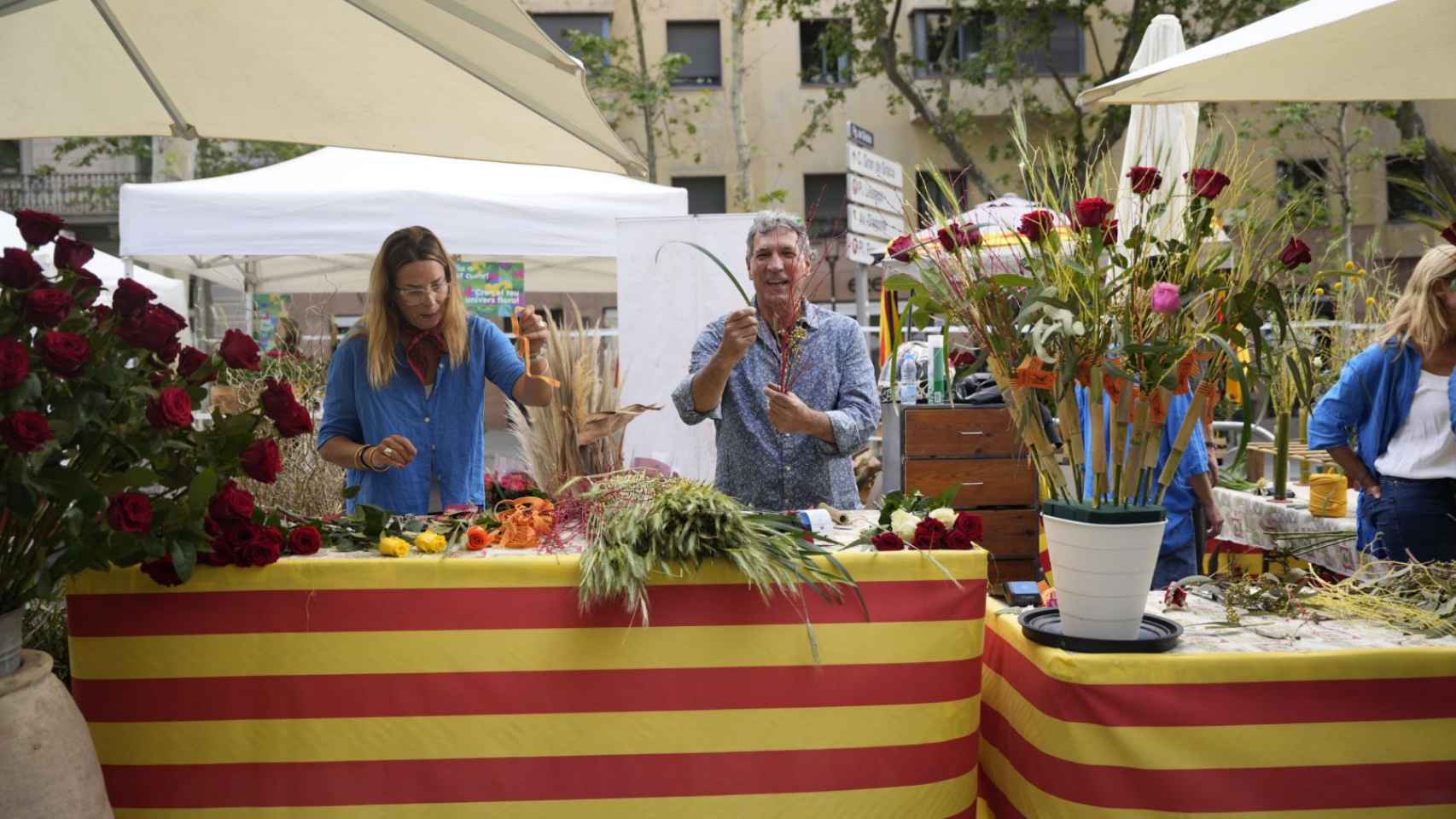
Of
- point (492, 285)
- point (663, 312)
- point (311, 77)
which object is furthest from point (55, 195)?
point (311, 77)

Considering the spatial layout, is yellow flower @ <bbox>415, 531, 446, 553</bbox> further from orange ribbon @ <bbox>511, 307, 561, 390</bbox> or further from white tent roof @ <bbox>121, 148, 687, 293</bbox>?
white tent roof @ <bbox>121, 148, 687, 293</bbox>

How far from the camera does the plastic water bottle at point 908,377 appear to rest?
494 cm

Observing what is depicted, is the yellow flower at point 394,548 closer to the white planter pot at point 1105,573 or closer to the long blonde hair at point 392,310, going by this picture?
the long blonde hair at point 392,310

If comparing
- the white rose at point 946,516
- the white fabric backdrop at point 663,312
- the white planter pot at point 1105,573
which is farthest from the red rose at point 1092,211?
the white fabric backdrop at point 663,312

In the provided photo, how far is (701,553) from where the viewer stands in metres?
1.93

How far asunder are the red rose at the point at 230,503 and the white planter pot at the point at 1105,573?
135 cm

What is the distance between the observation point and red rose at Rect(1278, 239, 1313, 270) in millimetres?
1741

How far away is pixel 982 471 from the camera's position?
491cm

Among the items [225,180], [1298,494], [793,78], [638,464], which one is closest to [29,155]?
[793,78]

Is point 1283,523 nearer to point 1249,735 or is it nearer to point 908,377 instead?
point 908,377

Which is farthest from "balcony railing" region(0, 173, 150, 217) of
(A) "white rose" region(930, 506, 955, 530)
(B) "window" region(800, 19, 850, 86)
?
(A) "white rose" region(930, 506, 955, 530)

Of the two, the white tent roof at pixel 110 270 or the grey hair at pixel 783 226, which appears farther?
the white tent roof at pixel 110 270

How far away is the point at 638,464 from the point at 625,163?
5.99 feet

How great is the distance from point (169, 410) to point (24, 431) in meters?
0.21
